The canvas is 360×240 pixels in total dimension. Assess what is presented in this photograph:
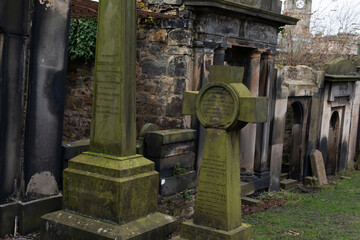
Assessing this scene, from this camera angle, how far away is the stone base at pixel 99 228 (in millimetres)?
4414

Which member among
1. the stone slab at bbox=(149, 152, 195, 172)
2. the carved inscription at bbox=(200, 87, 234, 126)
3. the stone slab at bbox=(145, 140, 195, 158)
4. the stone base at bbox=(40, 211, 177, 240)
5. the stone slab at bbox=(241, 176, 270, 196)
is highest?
the carved inscription at bbox=(200, 87, 234, 126)

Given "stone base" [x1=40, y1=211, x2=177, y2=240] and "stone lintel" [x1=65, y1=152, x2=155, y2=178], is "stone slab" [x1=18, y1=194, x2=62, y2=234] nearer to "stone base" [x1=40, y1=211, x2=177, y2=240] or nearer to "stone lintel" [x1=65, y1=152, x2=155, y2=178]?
"stone base" [x1=40, y1=211, x2=177, y2=240]

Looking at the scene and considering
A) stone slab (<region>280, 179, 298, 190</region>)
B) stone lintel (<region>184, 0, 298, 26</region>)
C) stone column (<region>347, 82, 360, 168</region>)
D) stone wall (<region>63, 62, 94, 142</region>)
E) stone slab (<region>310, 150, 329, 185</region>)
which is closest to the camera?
stone lintel (<region>184, 0, 298, 26</region>)

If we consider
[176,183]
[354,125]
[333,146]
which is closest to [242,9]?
[176,183]

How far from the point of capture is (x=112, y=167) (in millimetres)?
4559

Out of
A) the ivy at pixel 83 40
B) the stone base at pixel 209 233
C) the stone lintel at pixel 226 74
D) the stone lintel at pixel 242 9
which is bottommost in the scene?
the stone base at pixel 209 233

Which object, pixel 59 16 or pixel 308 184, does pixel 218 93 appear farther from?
pixel 308 184

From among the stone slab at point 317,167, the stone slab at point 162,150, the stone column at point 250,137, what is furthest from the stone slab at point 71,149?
the stone slab at point 317,167

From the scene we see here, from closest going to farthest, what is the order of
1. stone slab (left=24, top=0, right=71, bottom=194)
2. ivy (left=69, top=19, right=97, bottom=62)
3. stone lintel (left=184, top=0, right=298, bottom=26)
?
stone slab (left=24, top=0, right=71, bottom=194) < stone lintel (left=184, top=0, right=298, bottom=26) < ivy (left=69, top=19, right=97, bottom=62)

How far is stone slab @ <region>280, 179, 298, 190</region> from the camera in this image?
11.0 m

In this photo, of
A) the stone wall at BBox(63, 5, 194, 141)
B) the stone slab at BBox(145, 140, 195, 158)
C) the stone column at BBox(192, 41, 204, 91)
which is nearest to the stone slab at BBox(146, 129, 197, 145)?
the stone slab at BBox(145, 140, 195, 158)

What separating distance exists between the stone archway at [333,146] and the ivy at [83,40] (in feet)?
25.5

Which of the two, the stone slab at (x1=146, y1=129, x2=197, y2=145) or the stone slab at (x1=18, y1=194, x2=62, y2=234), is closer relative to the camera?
the stone slab at (x1=18, y1=194, x2=62, y2=234)

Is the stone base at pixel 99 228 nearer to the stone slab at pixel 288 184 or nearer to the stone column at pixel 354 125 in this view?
the stone slab at pixel 288 184
